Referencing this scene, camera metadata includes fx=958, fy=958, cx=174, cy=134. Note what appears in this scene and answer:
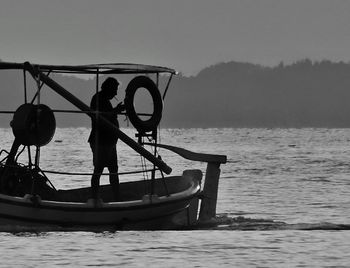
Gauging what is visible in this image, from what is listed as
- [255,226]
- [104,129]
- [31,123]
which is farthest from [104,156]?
[255,226]

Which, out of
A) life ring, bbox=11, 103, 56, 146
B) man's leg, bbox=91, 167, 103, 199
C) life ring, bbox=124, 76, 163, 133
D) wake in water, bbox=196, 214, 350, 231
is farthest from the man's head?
wake in water, bbox=196, 214, 350, 231

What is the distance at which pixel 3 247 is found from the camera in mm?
17094

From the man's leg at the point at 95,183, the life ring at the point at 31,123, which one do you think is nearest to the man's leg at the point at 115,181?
the man's leg at the point at 95,183

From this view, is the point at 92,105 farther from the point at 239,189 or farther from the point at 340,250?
the point at 239,189

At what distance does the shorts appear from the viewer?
57.8 ft

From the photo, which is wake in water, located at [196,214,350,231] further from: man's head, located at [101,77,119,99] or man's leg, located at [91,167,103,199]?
man's head, located at [101,77,119,99]

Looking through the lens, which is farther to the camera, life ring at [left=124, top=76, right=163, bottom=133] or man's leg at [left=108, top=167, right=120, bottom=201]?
man's leg at [left=108, top=167, right=120, bottom=201]

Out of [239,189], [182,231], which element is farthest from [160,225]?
[239,189]

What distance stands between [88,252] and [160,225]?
95.0 inches

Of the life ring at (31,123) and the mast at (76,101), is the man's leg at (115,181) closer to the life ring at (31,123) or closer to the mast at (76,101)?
the mast at (76,101)

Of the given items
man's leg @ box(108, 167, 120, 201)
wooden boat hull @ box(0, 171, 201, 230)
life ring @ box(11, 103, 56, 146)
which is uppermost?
life ring @ box(11, 103, 56, 146)

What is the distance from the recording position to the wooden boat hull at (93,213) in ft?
55.6

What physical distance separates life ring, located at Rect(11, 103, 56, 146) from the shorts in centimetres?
96

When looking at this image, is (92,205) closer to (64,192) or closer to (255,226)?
(64,192)
